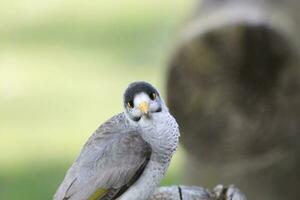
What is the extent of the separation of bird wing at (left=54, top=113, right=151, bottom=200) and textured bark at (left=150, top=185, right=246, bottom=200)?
0.21 m

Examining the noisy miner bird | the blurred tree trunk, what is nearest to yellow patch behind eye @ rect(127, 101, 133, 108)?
the noisy miner bird

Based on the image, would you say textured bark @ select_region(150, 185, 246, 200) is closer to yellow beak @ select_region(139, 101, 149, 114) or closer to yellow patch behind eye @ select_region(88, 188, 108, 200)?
yellow patch behind eye @ select_region(88, 188, 108, 200)

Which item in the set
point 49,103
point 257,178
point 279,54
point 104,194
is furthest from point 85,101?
point 104,194

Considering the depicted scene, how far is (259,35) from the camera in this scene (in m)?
7.49

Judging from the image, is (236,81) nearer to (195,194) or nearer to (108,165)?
(195,194)

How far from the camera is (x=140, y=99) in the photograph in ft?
17.4

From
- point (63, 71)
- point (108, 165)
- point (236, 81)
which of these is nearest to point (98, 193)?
point (108, 165)

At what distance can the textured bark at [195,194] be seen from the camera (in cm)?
551

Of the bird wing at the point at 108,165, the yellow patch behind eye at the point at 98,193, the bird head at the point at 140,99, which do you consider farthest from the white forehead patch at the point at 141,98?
the yellow patch behind eye at the point at 98,193

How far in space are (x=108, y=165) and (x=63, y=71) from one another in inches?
366

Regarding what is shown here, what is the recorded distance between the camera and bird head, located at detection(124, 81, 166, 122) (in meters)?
5.29

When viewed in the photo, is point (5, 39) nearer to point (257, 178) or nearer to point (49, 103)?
point (49, 103)

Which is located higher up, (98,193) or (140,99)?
(140,99)

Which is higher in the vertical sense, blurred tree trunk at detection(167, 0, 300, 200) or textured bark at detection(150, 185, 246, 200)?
blurred tree trunk at detection(167, 0, 300, 200)
